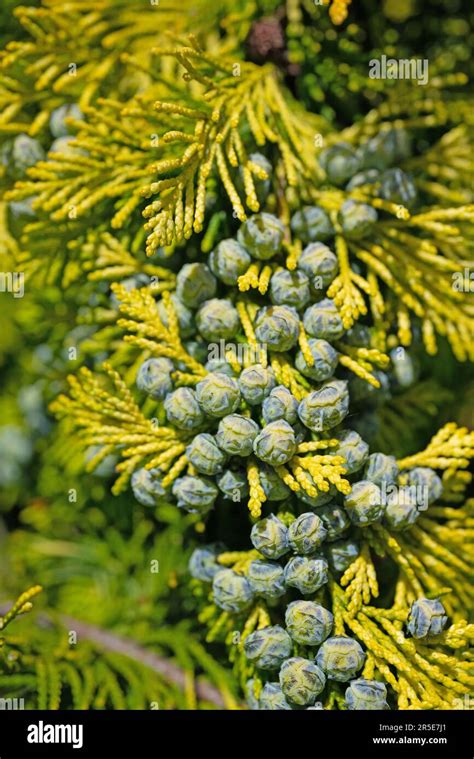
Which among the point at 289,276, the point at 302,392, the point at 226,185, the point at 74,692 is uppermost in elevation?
the point at 226,185

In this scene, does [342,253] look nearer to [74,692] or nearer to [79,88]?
[79,88]

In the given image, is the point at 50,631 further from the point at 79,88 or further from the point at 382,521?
the point at 79,88

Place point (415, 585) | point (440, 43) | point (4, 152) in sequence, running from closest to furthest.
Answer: point (415, 585) → point (4, 152) → point (440, 43)

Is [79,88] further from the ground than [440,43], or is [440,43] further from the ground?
[440,43]

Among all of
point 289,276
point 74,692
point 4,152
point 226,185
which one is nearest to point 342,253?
point 289,276
